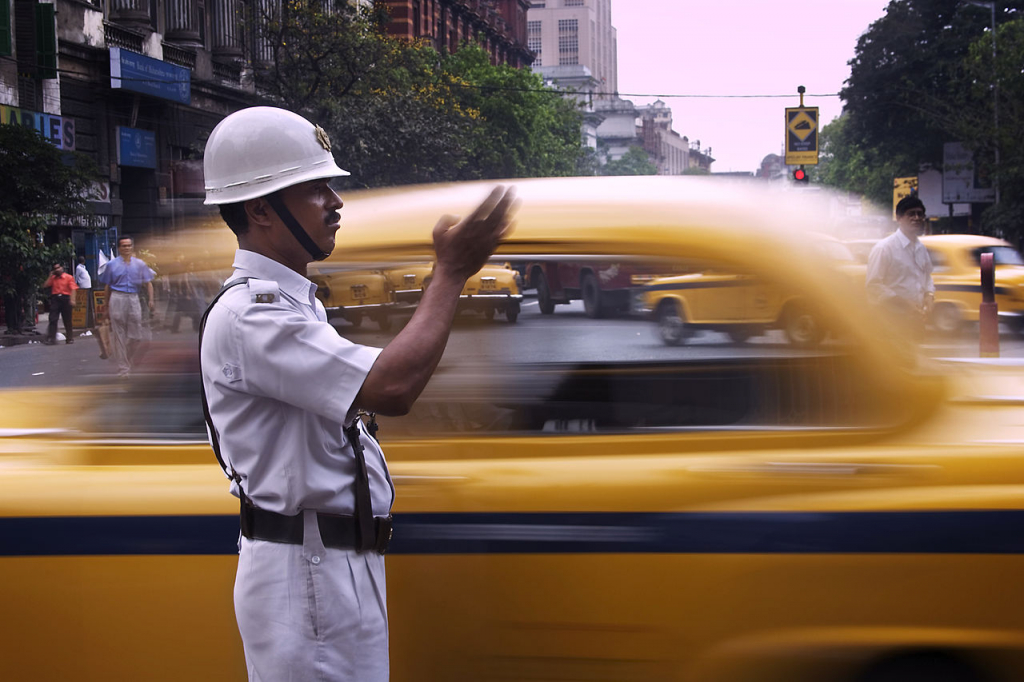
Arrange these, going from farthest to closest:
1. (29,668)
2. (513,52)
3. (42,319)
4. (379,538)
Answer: (513,52) → (42,319) → (29,668) → (379,538)

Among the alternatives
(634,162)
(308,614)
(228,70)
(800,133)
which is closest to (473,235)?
(308,614)

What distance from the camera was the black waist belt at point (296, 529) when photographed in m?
1.95

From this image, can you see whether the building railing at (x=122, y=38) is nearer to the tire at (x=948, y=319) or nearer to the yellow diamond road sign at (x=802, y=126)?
the yellow diamond road sign at (x=802, y=126)

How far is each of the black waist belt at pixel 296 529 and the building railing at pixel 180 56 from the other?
93.9 feet

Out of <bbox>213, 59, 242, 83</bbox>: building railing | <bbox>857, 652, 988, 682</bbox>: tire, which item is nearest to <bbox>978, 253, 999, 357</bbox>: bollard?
<bbox>857, 652, 988, 682</bbox>: tire

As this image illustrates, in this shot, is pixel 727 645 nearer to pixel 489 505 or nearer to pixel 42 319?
pixel 489 505

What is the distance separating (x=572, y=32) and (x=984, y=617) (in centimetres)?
16613

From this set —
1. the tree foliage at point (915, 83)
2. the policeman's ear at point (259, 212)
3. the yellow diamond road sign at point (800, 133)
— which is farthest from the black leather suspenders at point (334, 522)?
the tree foliage at point (915, 83)

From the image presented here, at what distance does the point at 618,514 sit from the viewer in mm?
2455

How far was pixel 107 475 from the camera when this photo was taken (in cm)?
262

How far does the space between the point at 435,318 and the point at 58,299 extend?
20122 mm

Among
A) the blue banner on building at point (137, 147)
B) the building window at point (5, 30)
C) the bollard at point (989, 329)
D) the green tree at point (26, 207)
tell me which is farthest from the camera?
the blue banner on building at point (137, 147)

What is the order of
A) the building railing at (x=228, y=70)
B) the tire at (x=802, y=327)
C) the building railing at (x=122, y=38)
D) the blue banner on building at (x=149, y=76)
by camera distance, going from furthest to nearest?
the building railing at (x=228, y=70), the building railing at (x=122, y=38), the blue banner on building at (x=149, y=76), the tire at (x=802, y=327)

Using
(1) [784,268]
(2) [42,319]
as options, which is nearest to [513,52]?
(2) [42,319]
